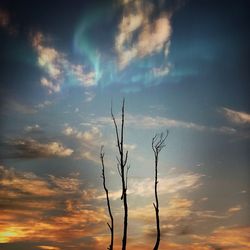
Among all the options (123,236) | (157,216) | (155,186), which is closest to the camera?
(123,236)

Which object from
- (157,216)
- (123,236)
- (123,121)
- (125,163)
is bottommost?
(123,236)

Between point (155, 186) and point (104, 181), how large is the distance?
2840 mm

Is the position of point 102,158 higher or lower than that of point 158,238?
higher

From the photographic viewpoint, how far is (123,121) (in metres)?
20.4

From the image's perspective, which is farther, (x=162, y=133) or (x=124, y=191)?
(x=162, y=133)

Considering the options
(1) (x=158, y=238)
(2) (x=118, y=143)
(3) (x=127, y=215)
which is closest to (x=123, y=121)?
(2) (x=118, y=143)

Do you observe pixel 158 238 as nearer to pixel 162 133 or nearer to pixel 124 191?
pixel 124 191

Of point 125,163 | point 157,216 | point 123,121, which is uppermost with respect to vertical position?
point 123,121

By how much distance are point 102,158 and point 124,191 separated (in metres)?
3.23

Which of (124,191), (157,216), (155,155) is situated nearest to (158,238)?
(157,216)

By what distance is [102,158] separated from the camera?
22.6 meters

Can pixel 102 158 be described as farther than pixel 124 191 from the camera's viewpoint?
Yes

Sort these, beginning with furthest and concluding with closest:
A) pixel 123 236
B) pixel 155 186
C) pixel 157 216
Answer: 1. pixel 155 186
2. pixel 157 216
3. pixel 123 236

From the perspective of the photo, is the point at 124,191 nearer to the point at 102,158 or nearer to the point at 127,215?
the point at 127,215
